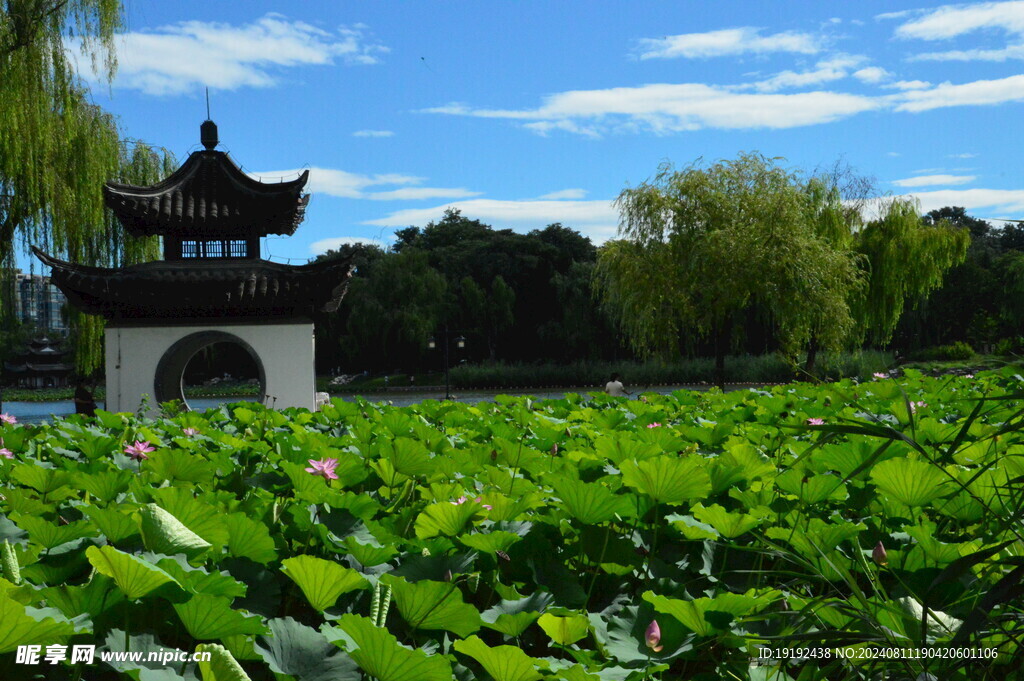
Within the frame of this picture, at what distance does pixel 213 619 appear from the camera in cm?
93

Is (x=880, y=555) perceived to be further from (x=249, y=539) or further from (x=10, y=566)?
(x=10, y=566)

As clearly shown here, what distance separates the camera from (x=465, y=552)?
125cm

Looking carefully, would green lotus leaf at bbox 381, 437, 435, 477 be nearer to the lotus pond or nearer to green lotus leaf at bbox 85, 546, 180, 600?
the lotus pond

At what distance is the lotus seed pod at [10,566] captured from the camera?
1041 mm

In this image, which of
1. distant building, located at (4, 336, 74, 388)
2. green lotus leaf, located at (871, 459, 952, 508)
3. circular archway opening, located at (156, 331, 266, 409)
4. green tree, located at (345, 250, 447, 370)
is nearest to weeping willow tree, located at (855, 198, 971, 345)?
circular archway opening, located at (156, 331, 266, 409)

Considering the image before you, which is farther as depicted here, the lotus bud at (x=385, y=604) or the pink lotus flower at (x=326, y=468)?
the pink lotus flower at (x=326, y=468)

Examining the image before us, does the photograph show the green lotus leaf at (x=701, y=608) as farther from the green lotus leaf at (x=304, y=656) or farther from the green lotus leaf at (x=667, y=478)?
the green lotus leaf at (x=304, y=656)

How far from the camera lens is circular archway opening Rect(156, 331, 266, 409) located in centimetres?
1475

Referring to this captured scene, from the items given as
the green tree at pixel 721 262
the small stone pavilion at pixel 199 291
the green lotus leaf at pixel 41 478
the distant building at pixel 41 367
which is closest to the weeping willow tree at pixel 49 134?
the small stone pavilion at pixel 199 291

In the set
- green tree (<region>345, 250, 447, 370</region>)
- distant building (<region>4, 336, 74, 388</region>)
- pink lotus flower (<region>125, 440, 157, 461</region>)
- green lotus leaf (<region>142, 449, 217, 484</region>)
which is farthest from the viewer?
distant building (<region>4, 336, 74, 388</region>)

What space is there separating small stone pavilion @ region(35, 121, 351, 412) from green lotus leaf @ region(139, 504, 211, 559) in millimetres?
13285

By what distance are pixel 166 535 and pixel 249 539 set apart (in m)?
0.11

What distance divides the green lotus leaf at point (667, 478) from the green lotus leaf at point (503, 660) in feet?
1.39

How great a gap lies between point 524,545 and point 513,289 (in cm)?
3659
